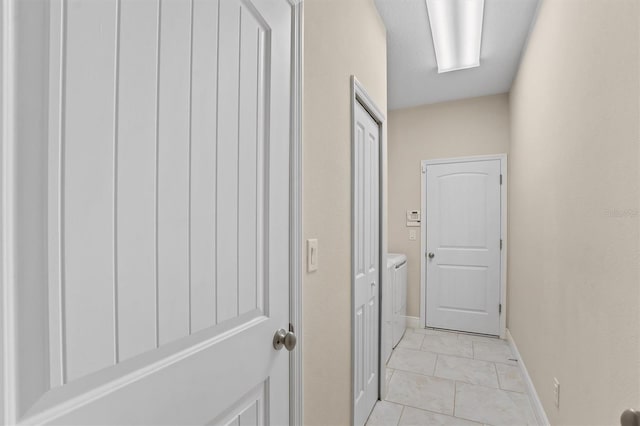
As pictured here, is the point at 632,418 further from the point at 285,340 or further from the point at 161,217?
the point at 161,217

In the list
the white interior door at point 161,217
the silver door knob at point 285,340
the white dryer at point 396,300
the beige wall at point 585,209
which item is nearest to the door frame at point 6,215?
the white interior door at point 161,217

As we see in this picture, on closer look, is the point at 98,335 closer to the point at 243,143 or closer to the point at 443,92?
the point at 243,143

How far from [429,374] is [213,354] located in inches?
99.7

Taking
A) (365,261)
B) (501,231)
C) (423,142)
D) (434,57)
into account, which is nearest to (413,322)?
(501,231)

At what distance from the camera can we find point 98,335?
54 centimetres

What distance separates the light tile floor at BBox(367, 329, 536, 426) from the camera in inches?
85.9

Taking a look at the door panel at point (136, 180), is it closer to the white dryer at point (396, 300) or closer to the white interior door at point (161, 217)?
the white interior door at point (161, 217)

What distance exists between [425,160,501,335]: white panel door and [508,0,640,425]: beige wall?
4.37 ft

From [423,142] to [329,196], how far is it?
297cm

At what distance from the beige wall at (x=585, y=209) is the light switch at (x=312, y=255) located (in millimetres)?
998

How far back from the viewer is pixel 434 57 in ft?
9.45

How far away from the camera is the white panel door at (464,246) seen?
3.75 metres

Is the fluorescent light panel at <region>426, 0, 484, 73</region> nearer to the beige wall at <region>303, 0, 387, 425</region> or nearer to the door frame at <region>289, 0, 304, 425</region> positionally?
the beige wall at <region>303, 0, 387, 425</region>

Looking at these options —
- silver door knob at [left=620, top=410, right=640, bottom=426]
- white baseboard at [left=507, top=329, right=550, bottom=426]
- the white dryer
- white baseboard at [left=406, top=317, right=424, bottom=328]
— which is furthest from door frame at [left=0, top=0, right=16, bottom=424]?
white baseboard at [left=406, top=317, right=424, bottom=328]
